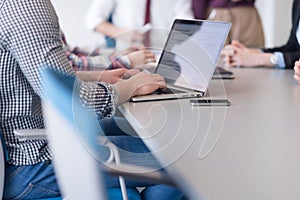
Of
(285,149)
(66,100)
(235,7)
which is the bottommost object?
(235,7)

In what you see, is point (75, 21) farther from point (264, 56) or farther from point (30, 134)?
point (30, 134)

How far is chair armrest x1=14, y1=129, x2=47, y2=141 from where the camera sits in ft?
4.40

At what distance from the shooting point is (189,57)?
159 centimetres

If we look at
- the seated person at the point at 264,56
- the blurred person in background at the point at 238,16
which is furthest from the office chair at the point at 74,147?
the blurred person in background at the point at 238,16

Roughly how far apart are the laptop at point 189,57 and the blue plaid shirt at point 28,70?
23 centimetres

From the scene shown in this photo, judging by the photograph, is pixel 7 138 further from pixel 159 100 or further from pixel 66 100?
pixel 66 100

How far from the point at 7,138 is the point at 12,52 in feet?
0.82

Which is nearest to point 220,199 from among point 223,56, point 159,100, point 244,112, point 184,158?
point 184,158

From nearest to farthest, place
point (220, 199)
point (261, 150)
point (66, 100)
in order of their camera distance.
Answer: point (220, 199)
point (66, 100)
point (261, 150)

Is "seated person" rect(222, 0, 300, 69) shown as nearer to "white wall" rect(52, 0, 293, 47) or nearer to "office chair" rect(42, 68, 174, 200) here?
"office chair" rect(42, 68, 174, 200)

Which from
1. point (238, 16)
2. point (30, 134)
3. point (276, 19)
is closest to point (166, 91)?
point (30, 134)

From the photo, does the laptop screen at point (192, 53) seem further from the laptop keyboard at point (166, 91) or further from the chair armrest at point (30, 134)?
the chair armrest at point (30, 134)

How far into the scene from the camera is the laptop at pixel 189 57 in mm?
1509

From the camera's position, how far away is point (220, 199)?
0.78m
